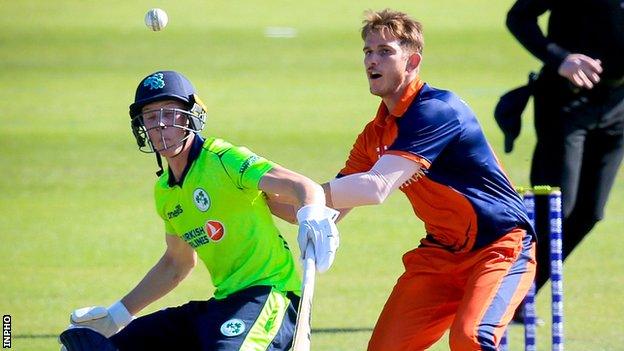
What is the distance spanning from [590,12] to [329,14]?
68.5 feet

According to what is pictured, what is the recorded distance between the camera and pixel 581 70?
7855 millimetres

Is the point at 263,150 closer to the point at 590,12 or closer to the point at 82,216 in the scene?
the point at 82,216

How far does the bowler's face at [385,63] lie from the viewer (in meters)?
6.41

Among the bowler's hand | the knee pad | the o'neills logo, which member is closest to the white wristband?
the knee pad

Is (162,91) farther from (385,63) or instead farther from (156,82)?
(385,63)

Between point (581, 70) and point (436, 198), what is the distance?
1933 mm

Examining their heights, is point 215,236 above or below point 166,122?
below

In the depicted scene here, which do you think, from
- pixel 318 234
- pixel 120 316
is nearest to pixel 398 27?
pixel 318 234

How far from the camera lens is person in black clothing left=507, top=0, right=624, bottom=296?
8281mm

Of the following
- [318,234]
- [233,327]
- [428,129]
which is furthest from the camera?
[428,129]

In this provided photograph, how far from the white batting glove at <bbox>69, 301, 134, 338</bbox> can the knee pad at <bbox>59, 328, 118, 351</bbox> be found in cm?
45

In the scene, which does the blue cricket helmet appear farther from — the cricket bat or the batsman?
the cricket bat

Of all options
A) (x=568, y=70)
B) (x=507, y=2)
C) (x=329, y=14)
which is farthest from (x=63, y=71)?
(x=568, y=70)

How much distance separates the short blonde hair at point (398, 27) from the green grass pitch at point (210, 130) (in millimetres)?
2470
